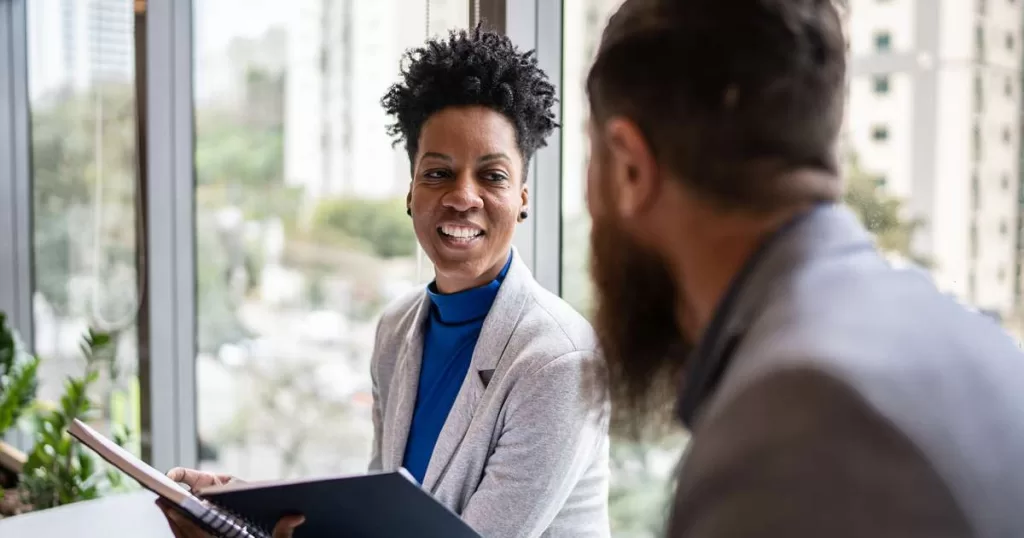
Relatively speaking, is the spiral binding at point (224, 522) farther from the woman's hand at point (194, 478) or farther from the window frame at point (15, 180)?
the window frame at point (15, 180)

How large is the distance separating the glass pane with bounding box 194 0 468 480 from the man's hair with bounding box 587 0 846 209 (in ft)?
5.77

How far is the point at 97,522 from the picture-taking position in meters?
1.82

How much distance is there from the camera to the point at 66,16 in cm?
411

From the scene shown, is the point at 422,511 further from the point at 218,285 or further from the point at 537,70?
the point at 218,285

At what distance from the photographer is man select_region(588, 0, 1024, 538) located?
616mm

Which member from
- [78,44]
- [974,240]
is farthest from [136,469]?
[78,44]

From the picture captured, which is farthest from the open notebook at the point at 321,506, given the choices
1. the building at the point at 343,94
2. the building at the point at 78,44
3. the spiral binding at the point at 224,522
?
the building at the point at 78,44

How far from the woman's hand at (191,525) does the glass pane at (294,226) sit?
4.24ft

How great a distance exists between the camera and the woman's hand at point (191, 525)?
1.24 m

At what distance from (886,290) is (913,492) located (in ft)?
0.53

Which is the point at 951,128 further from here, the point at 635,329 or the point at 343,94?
the point at 343,94

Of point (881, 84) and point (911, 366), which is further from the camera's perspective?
point (881, 84)

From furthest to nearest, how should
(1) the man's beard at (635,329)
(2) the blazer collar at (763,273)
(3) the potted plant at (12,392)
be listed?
(3) the potted plant at (12,392), (1) the man's beard at (635,329), (2) the blazer collar at (763,273)

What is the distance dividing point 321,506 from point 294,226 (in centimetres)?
191
